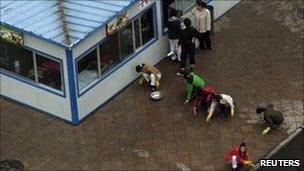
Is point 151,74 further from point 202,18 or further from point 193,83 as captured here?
point 202,18

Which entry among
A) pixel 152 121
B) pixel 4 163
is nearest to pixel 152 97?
pixel 152 121

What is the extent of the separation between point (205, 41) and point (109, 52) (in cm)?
413

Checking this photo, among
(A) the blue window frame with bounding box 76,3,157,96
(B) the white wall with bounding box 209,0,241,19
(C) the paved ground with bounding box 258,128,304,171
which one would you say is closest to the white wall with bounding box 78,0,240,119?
(A) the blue window frame with bounding box 76,3,157,96

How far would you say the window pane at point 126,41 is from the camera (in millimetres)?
25516

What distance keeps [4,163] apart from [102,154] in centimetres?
277

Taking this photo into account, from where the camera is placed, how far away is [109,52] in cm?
2517

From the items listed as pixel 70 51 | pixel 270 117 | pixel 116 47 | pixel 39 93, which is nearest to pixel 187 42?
pixel 116 47

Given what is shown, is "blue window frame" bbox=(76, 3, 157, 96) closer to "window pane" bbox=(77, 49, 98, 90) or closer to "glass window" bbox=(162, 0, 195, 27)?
"window pane" bbox=(77, 49, 98, 90)

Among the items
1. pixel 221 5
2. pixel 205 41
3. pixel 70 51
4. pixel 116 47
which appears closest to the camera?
pixel 70 51

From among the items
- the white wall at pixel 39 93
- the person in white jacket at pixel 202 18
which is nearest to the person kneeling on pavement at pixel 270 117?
the person in white jacket at pixel 202 18

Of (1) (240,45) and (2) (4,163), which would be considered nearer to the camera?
(2) (4,163)

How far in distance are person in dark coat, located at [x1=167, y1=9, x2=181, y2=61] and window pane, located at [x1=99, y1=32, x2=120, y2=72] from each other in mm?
2212

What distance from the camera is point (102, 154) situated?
23.5 m

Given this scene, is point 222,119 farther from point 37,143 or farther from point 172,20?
point 37,143
